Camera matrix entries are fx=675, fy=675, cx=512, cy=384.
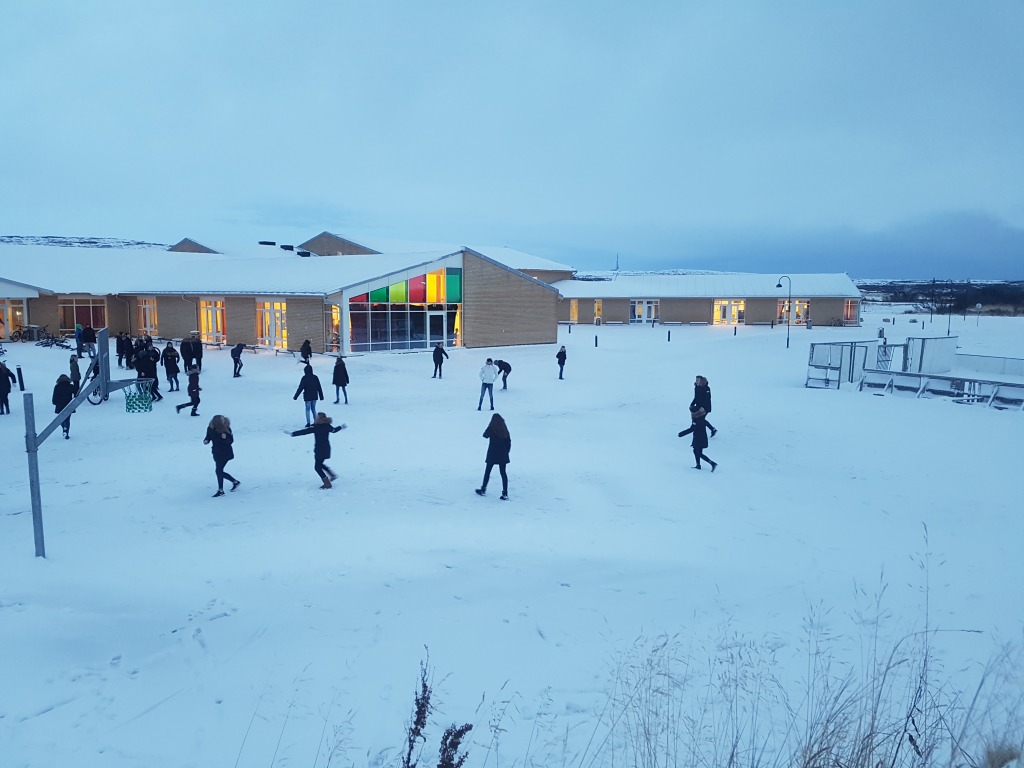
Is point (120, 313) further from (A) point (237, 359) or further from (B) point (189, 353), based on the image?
(B) point (189, 353)

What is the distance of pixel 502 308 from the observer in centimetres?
3506

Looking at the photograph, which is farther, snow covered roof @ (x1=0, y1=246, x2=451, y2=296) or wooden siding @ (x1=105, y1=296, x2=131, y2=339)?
wooden siding @ (x1=105, y1=296, x2=131, y2=339)

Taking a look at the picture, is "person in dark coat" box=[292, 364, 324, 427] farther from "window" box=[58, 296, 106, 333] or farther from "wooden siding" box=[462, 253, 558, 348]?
"window" box=[58, 296, 106, 333]

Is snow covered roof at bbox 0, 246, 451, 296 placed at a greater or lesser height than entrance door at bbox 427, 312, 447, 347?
greater

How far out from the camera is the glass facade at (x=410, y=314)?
29.8 metres

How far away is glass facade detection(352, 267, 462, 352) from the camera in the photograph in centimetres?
2977

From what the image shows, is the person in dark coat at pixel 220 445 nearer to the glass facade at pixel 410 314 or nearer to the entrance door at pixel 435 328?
the glass facade at pixel 410 314

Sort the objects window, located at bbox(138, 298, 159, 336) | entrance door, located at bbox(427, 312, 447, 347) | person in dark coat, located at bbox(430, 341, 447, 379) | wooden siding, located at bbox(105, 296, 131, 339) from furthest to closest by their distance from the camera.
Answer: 1. window, located at bbox(138, 298, 159, 336)
2. wooden siding, located at bbox(105, 296, 131, 339)
3. entrance door, located at bbox(427, 312, 447, 347)
4. person in dark coat, located at bbox(430, 341, 447, 379)

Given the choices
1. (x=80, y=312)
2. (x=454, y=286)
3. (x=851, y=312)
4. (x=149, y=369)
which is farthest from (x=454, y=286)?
(x=851, y=312)

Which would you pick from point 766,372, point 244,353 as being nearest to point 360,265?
point 244,353

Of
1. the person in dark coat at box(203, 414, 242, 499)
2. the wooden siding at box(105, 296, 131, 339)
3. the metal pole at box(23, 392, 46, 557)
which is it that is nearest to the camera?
the metal pole at box(23, 392, 46, 557)

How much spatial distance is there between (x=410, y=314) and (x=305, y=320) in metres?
4.74

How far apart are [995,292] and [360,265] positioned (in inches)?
3851

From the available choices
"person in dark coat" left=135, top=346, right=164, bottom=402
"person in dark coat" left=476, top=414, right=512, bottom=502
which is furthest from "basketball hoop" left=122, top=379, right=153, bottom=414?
"person in dark coat" left=476, top=414, right=512, bottom=502
